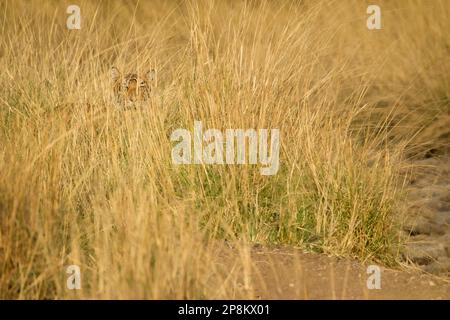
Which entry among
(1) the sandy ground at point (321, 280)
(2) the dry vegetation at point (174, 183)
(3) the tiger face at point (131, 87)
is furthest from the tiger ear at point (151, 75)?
(1) the sandy ground at point (321, 280)

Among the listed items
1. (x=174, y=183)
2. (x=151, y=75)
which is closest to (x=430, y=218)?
(x=174, y=183)

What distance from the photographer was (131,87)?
231 inches

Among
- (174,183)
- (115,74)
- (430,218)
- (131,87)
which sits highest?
(115,74)

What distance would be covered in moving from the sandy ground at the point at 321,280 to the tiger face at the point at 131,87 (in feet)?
5.36

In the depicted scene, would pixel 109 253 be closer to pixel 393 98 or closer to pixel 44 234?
pixel 44 234

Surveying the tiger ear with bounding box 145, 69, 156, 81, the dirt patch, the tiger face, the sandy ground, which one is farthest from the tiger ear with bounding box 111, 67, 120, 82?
the dirt patch

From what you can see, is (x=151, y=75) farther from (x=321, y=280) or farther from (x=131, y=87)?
(x=321, y=280)

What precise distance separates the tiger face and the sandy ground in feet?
5.36

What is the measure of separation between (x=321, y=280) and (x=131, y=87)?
239 cm

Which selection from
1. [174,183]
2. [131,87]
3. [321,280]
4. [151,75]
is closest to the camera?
[321,280]

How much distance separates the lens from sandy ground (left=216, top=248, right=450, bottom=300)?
3.81 meters

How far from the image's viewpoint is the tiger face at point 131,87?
5.56 meters
